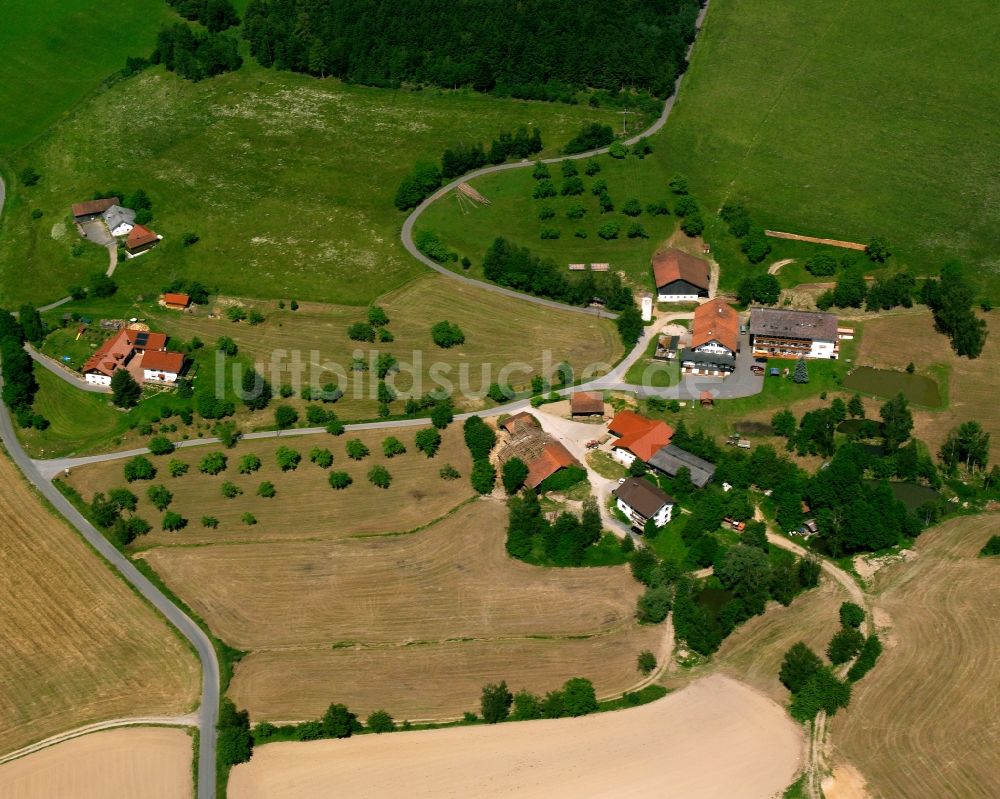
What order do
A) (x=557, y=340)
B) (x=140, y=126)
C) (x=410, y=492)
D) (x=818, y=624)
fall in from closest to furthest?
1. (x=818, y=624)
2. (x=410, y=492)
3. (x=557, y=340)
4. (x=140, y=126)

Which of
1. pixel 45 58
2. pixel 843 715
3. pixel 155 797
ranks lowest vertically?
pixel 155 797

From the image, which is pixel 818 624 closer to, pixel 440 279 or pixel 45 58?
pixel 440 279

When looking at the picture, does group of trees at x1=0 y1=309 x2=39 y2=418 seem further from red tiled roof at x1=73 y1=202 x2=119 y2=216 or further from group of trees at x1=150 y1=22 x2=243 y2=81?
group of trees at x1=150 y1=22 x2=243 y2=81

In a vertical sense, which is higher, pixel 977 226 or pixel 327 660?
pixel 977 226

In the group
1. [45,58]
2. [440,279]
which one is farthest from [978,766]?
[45,58]

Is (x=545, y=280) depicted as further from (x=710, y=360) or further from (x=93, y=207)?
(x=93, y=207)

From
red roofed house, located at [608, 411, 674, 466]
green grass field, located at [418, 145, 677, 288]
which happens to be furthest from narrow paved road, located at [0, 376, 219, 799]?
green grass field, located at [418, 145, 677, 288]
